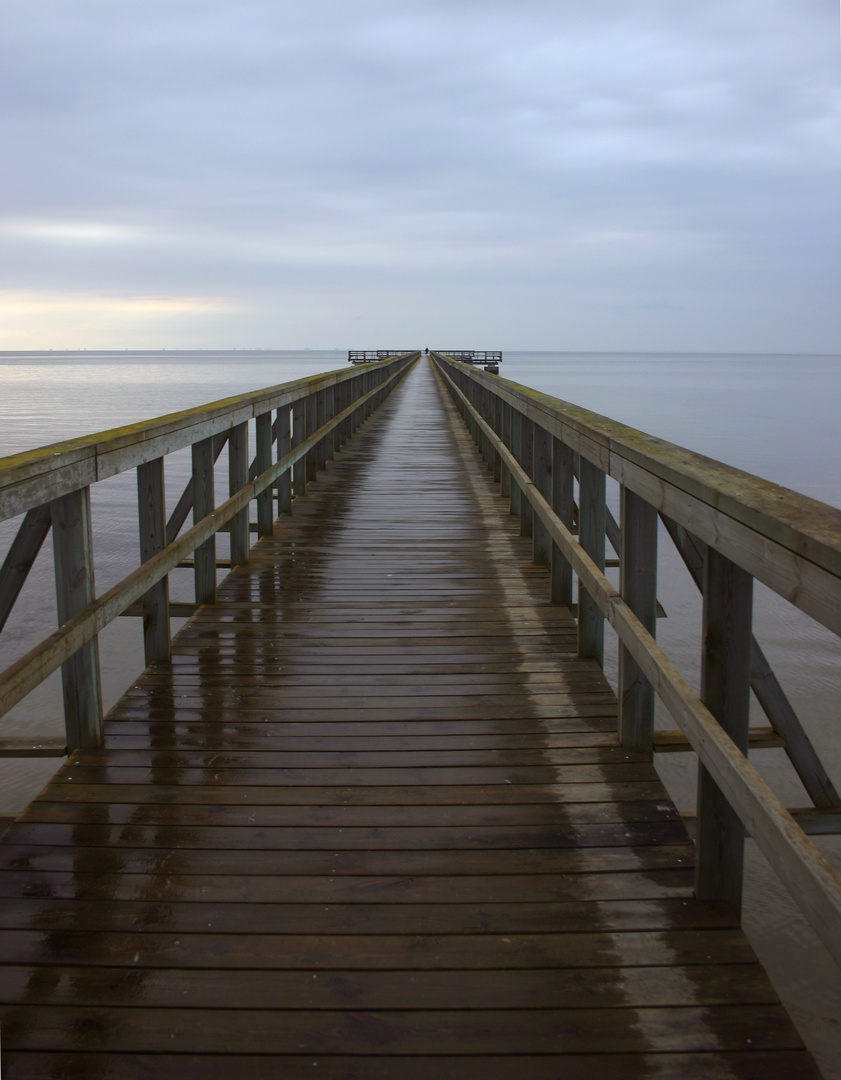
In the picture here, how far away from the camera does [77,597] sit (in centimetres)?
268

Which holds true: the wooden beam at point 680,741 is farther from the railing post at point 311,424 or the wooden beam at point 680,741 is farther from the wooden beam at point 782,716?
the railing post at point 311,424

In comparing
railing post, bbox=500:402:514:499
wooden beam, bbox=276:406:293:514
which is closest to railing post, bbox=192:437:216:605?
wooden beam, bbox=276:406:293:514

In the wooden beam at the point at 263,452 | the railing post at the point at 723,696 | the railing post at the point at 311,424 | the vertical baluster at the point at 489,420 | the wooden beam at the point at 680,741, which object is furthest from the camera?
the vertical baluster at the point at 489,420

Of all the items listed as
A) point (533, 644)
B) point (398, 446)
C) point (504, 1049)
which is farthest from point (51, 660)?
point (398, 446)

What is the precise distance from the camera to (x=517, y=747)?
287 cm

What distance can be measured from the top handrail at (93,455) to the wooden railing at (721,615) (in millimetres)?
1477

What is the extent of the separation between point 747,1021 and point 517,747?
1.23m

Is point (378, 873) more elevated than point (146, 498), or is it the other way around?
point (146, 498)

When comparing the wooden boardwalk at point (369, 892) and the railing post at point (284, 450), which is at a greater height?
the railing post at point (284, 450)

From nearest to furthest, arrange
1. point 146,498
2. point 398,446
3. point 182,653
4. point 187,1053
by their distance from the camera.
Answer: point 187,1053, point 146,498, point 182,653, point 398,446

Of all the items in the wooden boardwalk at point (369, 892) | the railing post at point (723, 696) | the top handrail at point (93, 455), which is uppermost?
the top handrail at point (93, 455)

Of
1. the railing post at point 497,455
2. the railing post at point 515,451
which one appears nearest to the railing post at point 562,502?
the railing post at point 515,451

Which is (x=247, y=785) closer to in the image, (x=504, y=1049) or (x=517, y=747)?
(x=517, y=747)

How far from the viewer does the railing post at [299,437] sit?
7329 mm
